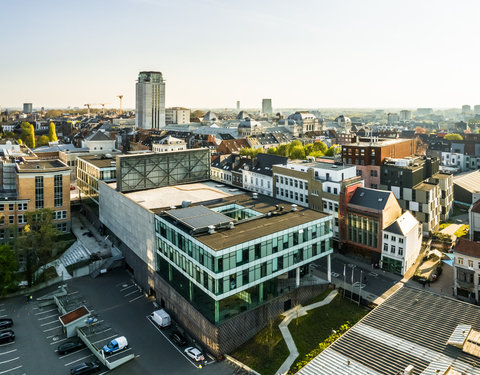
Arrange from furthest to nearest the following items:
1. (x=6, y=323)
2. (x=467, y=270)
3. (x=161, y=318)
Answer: (x=467, y=270) → (x=6, y=323) → (x=161, y=318)

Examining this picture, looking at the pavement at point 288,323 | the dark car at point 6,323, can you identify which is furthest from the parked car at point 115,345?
the pavement at point 288,323

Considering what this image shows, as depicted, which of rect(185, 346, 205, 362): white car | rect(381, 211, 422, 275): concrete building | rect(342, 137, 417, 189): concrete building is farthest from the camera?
rect(342, 137, 417, 189): concrete building

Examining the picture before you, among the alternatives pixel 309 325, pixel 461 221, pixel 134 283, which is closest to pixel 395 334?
pixel 309 325

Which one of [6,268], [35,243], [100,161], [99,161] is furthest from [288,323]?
[99,161]

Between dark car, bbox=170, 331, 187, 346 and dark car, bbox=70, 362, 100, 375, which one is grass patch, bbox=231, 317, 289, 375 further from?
dark car, bbox=70, 362, 100, 375

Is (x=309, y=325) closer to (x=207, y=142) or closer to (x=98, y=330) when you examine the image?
(x=98, y=330)

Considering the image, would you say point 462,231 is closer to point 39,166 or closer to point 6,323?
point 6,323

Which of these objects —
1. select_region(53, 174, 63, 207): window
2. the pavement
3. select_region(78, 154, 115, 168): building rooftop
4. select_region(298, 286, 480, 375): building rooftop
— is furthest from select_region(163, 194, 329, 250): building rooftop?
select_region(53, 174, 63, 207): window
